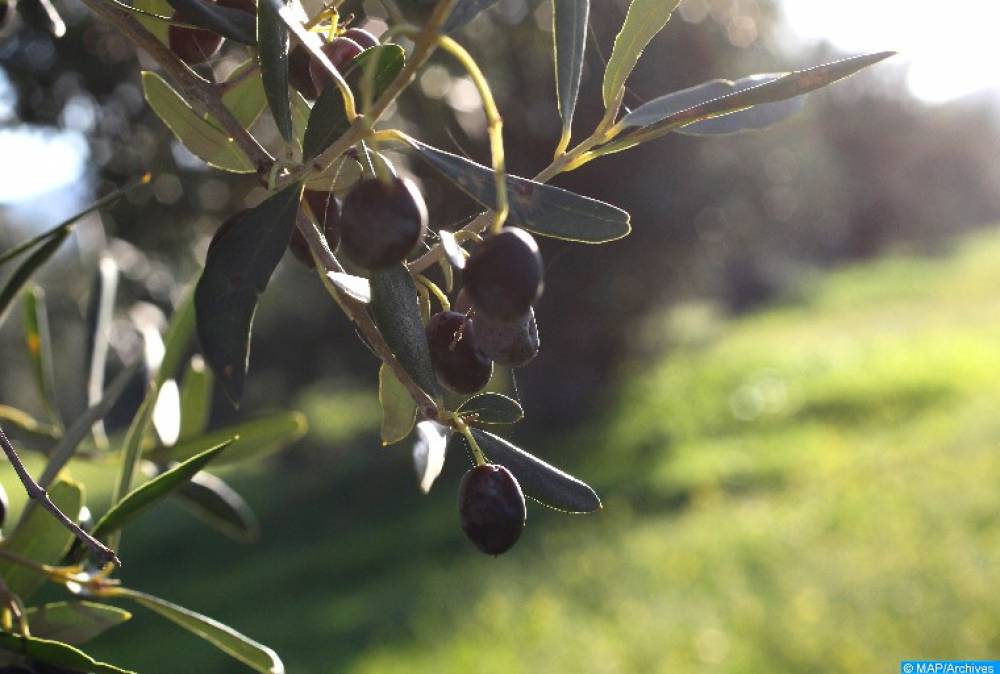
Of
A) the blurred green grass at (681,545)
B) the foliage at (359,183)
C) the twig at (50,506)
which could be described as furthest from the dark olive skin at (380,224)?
the blurred green grass at (681,545)

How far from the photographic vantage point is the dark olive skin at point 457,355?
Result: 1.61ft

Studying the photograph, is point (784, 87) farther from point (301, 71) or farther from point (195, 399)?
point (195, 399)

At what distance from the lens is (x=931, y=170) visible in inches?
797

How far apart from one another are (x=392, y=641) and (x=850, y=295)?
11.4m

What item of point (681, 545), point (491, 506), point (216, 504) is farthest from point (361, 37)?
point (681, 545)

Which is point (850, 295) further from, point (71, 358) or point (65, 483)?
point (65, 483)

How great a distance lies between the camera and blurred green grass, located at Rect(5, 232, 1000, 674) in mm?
4117

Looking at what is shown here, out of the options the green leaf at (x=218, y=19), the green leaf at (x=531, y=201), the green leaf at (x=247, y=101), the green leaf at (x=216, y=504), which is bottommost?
the green leaf at (x=531, y=201)

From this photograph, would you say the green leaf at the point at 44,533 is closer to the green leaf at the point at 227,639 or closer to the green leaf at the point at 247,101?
the green leaf at the point at 227,639

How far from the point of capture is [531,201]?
437mm

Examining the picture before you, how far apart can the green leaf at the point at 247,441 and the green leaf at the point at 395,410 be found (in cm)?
31

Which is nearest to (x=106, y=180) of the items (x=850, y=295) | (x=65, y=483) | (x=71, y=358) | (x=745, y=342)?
(x=65, y=483)

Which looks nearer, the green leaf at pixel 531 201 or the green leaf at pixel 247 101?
the green leaf at pixel 531 201

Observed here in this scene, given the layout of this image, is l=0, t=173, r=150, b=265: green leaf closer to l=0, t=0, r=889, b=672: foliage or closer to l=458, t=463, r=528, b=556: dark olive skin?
l=0, t=0, r=889, b=672: foliage
